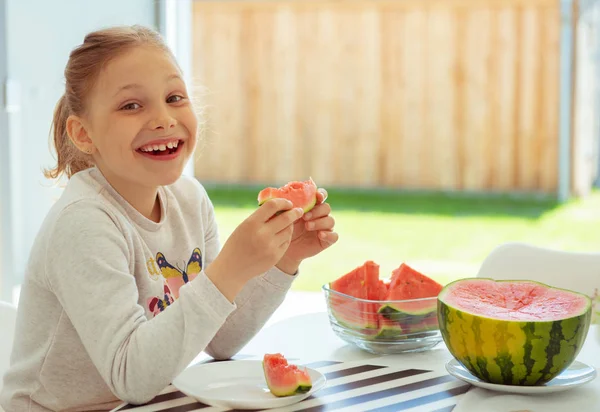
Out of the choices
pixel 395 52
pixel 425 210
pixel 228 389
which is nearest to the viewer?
pixel 228 389

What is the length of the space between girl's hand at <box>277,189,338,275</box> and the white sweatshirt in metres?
0.04

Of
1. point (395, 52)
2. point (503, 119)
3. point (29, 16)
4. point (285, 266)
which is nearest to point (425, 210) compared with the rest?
point (503, 119)

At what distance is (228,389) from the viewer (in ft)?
4.29

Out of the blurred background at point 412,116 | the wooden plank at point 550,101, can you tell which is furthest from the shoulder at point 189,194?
the wooden plank at point 550,101

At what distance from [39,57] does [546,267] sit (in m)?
2.84

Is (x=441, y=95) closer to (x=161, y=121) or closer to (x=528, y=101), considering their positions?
(x=528, y=101)

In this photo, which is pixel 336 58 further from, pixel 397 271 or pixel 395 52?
pixel 397 271

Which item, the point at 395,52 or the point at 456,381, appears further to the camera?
the point at 395,52

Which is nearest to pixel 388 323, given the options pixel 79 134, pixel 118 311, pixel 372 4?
pixel 118 311

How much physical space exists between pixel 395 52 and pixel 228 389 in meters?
7.65

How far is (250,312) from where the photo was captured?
169 centimetres

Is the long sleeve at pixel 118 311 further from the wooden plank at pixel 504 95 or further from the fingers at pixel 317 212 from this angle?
the wooden plank at pixel 504 95

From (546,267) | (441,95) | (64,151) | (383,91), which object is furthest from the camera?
(383,91)

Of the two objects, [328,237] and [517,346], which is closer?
[517,346]
